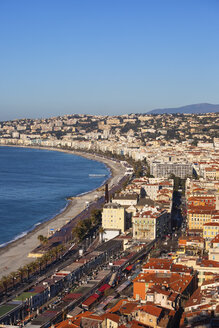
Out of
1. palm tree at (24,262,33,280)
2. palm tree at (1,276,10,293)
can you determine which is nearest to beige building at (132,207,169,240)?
palm tree at (24,262,33,280)

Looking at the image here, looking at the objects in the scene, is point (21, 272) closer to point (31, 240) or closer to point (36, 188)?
point (31, 240)

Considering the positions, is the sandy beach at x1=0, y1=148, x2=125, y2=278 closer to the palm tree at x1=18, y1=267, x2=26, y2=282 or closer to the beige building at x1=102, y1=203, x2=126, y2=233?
the palm tree at x1=18, y1=267, x2=26, y2=282

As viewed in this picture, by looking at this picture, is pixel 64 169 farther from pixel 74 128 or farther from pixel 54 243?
pixel 74 128

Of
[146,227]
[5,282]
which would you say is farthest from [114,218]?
[5,282]

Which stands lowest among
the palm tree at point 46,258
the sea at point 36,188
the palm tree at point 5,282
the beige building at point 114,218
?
the sea at point 36,188

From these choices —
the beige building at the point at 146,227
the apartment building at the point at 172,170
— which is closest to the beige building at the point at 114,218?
the beige building at the point at 146,227

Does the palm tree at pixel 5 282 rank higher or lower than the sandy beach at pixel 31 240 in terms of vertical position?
higher

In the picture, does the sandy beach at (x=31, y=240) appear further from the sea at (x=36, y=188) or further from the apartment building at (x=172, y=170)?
the apartment building at (x=172, y=170)
